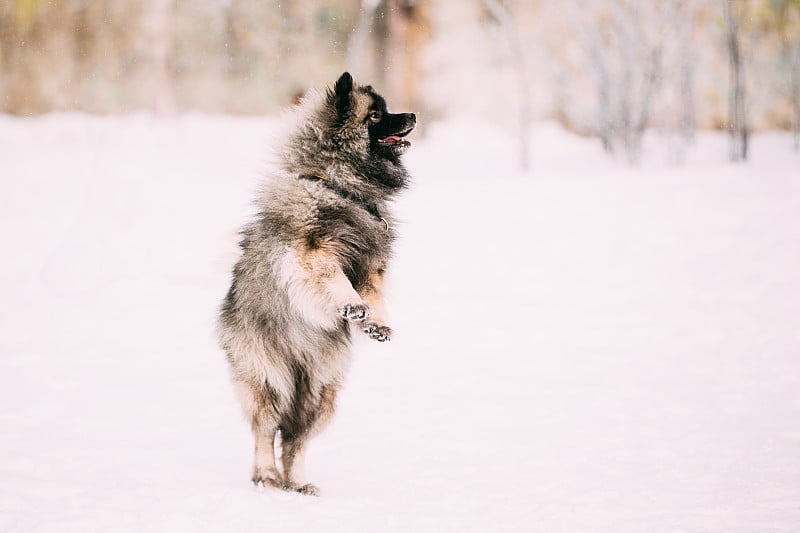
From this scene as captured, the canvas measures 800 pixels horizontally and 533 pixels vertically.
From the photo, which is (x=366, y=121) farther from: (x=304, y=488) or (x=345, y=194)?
(x=304, y=488)

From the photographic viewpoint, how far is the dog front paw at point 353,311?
2.91 metres

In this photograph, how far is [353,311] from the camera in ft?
9.54

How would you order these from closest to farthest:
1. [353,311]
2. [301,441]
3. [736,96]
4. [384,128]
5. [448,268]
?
[353,311] < [301,441] < [384,128] < [448,268] < [736,96]

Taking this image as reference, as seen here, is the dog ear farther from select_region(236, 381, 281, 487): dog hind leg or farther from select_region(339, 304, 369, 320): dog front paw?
select_region(236, 381, 281, 487): dog hind leg

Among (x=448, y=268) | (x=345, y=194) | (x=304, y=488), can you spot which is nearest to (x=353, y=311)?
(x=345, y=194)

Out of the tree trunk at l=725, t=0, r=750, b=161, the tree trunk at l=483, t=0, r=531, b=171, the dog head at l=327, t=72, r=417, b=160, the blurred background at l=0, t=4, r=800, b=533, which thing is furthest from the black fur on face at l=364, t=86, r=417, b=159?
the tree trunk at l=725, t=0, r=750, b=161

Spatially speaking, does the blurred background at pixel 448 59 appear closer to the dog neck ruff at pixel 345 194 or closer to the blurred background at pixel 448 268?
the blurred background at pixel 448 268

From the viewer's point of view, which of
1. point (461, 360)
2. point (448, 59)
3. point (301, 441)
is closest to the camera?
point (301, 441)

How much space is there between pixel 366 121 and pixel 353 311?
107 centimetres

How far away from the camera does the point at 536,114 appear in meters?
16.5

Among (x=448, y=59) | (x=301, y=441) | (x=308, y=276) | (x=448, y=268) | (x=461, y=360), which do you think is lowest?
(x=461, y=360)

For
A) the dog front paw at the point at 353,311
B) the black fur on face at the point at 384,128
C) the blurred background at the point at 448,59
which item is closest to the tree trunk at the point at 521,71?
the blurred background at the point at 448,59

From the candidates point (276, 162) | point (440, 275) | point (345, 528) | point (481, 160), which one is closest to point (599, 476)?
point (345, 528)

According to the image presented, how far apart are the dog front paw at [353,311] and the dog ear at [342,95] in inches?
41.3
